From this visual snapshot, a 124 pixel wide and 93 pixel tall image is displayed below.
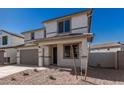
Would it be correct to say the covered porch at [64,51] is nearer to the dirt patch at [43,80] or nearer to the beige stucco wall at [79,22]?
the beige stucco wall at [79,22]

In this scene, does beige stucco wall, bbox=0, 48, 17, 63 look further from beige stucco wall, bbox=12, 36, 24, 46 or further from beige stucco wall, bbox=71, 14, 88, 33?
beige stucco wall, bbox=71, 14, 88, 33

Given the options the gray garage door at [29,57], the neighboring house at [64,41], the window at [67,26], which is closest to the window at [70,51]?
the neighboring house at [64,41]

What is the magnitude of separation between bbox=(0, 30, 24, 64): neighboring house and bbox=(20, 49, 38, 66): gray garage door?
2468 mm

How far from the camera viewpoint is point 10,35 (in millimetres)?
20766

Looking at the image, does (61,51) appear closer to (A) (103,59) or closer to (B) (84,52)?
(B) (84,52)

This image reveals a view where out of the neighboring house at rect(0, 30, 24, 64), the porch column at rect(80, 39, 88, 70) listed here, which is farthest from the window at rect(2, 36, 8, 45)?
the porch column at rect(80, 39, 88, 70)

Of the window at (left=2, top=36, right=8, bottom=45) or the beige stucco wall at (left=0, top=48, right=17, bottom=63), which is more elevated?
the window at (left=2, top=36, right=8, bottom=45)

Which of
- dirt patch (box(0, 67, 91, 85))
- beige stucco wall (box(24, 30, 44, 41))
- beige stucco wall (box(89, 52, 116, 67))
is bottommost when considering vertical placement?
dirt patch (box(0, 67, 91, 85))

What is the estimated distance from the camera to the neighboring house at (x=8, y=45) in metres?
19.0

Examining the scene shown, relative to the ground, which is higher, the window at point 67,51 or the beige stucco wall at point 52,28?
the beige stucco wall at point 52,28

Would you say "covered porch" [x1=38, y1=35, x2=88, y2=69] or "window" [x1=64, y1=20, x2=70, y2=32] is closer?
"covered porch" [x1=38, y1=35, x2=88, y2=69]

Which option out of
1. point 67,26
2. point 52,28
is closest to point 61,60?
point 67,26

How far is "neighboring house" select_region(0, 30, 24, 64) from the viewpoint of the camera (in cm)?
1900
